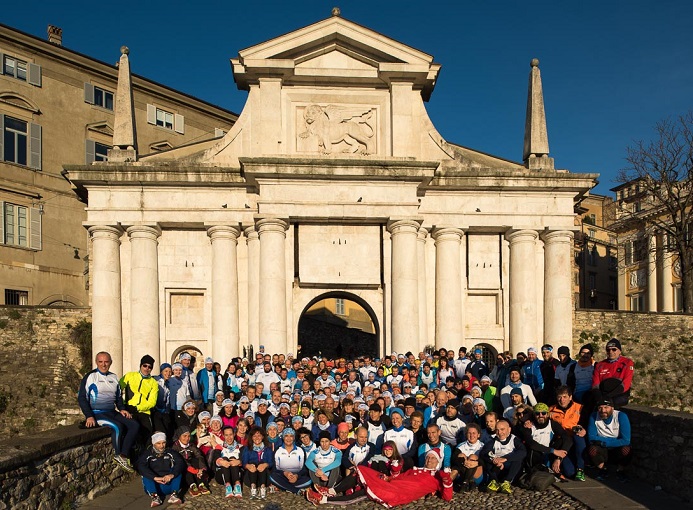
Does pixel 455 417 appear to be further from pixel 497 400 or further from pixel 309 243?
pixel 309 243

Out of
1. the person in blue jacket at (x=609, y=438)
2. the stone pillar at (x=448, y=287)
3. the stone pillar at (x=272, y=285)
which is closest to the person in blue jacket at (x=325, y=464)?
the person in blue jacket at (x=609, y=438)

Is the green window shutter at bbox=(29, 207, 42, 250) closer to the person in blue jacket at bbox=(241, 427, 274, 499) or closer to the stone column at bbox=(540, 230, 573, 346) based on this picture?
the stone column at bbox=(540, 230, 573, 346)

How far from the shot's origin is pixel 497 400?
1479 centimetres

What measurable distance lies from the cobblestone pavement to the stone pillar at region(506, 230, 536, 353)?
526 inches

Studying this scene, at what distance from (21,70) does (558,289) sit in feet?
99.1

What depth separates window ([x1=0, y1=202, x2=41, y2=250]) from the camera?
115ft

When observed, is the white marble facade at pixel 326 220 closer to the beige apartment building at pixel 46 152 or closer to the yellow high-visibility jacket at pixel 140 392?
the yellow high-visibility jacket at pixel 140 392

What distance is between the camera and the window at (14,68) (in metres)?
36.0

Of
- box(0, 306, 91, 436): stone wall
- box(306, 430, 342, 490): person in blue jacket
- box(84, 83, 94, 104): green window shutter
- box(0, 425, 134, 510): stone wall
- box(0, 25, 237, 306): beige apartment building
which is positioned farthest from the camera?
box(84, 83, 94, 104): green window shutter

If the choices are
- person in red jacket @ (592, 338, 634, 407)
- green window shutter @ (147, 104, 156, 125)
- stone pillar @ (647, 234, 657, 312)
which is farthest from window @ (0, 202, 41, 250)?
stone pillar @ (647, 234, 657, 312)

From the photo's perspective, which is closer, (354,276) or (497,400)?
(497,400)

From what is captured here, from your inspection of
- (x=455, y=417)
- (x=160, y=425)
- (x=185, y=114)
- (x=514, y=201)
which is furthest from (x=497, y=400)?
(x=185, y=114)

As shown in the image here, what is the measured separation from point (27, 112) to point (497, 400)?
31.8 metres

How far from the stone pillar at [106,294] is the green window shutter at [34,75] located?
17667 mm
